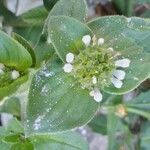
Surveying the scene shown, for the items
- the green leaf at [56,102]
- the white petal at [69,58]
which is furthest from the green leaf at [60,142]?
the white petal at [69,58]

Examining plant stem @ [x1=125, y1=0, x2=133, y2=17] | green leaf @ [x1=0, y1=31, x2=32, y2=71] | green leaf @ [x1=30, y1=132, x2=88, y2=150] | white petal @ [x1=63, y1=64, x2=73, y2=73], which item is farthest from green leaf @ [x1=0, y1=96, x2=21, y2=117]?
plant stem @ [x1=125, y1=0, x2=133, y2=17]

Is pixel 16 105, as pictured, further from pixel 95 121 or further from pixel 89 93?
pixel 95 121

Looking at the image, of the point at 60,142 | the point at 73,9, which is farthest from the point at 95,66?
the point at 60,142

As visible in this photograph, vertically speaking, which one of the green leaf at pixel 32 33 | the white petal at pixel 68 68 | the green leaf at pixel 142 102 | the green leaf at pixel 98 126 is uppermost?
the white petal at pixel 68 68

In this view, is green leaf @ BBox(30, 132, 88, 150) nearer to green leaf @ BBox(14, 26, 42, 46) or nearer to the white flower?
the white flower

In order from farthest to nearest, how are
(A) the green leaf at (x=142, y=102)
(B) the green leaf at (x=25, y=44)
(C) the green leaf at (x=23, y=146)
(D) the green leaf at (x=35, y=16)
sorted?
(A) the green leaf at (x=142, y=102)
(D) the green leaf at (x=35, y=16)
(C) the green leaf at (x=23, y=146)
(B) the green leaf at (x=25, y=44)

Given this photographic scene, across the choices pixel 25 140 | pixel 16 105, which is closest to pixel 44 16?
pixel 16 105

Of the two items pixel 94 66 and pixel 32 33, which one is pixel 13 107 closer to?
pixel 32 33

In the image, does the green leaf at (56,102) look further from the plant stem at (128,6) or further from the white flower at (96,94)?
the plant stem at (128,6)
